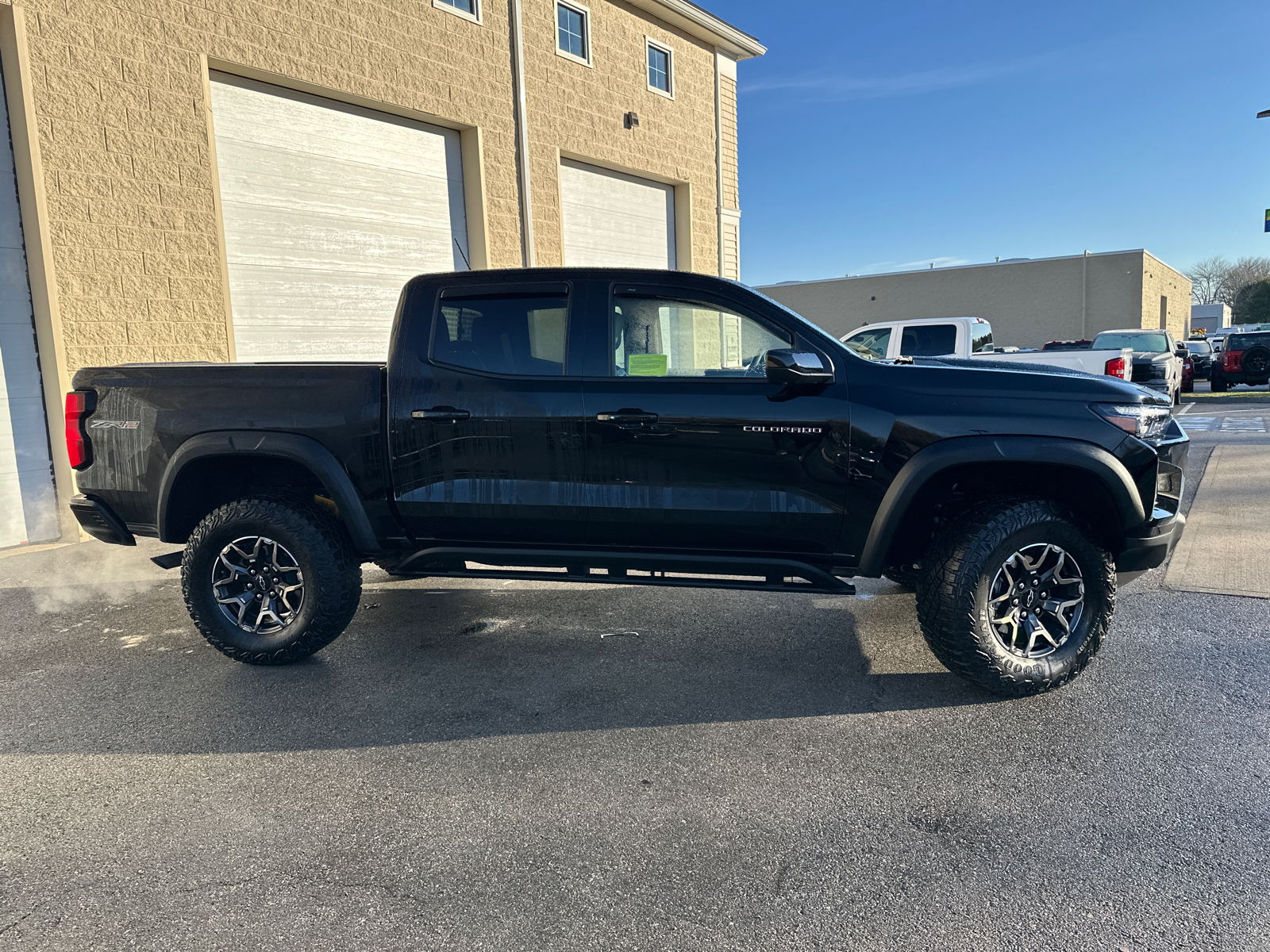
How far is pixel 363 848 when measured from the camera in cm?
282

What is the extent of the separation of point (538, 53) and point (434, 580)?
857 cm

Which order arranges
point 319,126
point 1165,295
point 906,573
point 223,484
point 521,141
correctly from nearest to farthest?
point 906,573
point 223,484
point 319,126
point 521,141
point 1165,295

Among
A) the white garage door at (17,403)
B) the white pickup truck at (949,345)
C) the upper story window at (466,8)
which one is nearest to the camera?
the white garage door at (17,403)

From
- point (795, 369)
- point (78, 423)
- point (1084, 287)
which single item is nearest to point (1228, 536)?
point (795, 369)

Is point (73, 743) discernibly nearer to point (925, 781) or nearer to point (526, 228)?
point (925, 781)

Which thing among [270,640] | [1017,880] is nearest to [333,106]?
[270,640]

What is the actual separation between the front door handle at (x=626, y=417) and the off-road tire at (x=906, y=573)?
4.71ft

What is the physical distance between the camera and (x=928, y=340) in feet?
41.6

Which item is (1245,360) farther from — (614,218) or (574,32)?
(574,32)

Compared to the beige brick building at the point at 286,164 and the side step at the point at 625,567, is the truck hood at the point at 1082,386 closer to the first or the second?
the side step at the point at 625,567

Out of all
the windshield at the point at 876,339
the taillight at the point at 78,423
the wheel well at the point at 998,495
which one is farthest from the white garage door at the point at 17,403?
the windshield at the point at 876,339

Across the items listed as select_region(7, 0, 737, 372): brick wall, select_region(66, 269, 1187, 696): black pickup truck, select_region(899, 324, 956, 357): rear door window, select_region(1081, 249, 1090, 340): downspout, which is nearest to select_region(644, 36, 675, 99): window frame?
select_region(7, 0, 737, 372): brick wall

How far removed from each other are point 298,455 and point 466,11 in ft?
28.6

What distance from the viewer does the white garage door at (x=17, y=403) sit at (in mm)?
7203
